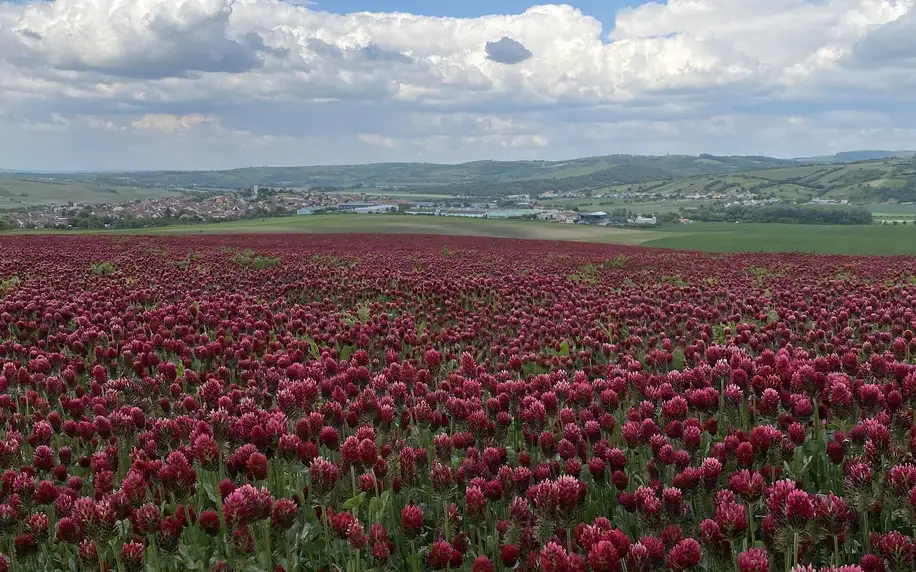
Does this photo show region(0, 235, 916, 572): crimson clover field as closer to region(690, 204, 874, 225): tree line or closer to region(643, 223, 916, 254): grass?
region(643, 223, 916, 254): grass

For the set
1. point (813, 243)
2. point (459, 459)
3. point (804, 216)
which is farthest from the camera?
point (804, 216)

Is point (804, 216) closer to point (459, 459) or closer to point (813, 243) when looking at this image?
point (813, 243)

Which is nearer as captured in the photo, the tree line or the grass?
the grass

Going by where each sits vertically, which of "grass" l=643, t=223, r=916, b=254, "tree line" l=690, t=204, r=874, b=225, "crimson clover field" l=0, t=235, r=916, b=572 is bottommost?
"grass" l=643, t=223, r=916, b=254

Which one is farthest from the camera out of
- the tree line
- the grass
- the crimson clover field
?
the tree line

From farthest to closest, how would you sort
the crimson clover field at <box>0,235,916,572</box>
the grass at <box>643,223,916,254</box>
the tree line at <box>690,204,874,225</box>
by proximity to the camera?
the tree line at <box>690,204,874,225</box>, the grass at <box>643,223,916,254</box>, the crimson clover field at <box>0,235,916,572</box>

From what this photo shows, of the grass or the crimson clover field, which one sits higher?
the crimson clover field

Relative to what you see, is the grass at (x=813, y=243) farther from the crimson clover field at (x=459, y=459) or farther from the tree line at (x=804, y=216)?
the crimson clover field at (x=459, y=459)

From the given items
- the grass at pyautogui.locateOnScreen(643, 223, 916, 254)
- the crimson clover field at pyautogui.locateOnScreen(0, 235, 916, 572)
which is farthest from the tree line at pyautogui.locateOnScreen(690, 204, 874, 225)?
the crimson clover field at pyautogui.locateOnScreen(0, 235, 916, 572)

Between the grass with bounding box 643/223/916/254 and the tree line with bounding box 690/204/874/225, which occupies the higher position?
the tree line with bounding box 690/204/874/225

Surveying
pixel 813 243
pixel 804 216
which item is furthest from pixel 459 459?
pixel 804 216

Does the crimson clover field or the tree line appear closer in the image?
the crimson clover field

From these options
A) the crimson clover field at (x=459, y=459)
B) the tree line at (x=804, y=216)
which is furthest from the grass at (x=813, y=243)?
the crimson clover field at (x=459, y=459)

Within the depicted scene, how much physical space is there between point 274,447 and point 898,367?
15.2ft
